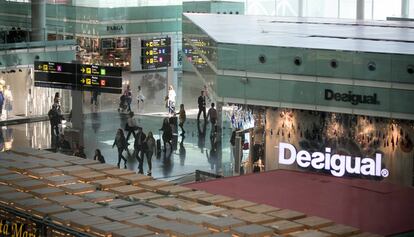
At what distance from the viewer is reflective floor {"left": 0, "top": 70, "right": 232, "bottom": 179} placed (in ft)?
63.5

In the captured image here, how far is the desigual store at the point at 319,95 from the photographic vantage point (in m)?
14.2

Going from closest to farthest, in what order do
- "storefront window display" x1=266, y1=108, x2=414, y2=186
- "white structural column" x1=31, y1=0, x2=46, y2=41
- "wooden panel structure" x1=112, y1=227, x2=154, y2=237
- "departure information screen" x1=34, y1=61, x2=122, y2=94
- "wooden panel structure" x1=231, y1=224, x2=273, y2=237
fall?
1. "wooden panel structure" x1=231, y1=224, x2=273, y2=237
2. "wooden panel structure" x1=112, y1=227, x2=154, y2=237
3. "storefront window display" x1=266, y1=108, x2=414, y2=186
4. "departure information screen" x1=34, y1=61, x2=122, y2=94
5. "white structural column" x1=31, y1=0, x2=46, y2=41

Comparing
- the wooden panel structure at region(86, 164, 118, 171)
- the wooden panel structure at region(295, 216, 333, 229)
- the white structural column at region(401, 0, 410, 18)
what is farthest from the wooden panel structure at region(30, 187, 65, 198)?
the white structural column at region(401, 0, 410, 18)

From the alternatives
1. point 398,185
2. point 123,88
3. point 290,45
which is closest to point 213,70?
point 290,45

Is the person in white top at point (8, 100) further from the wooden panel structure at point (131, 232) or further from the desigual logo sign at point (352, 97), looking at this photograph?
the wooden panel structure at point (131, 232)

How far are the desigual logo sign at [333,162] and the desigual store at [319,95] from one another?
1 centimetres

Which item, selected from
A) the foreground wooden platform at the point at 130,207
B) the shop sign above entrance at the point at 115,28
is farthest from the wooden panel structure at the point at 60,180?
the shop sign above entrance at the point at 115,28

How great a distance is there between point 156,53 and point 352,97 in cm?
678

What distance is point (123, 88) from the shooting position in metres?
20.8

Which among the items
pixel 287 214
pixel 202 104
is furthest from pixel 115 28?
pixel 287 214

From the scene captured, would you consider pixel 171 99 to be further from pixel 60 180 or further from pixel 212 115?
pixel 60 180

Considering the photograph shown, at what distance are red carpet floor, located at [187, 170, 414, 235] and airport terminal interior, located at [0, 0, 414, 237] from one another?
0.03 metres

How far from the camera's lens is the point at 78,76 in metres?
21.1

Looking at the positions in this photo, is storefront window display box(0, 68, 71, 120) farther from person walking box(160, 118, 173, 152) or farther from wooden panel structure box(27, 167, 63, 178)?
wooden panel structure box(27, 167, 63, 178)
